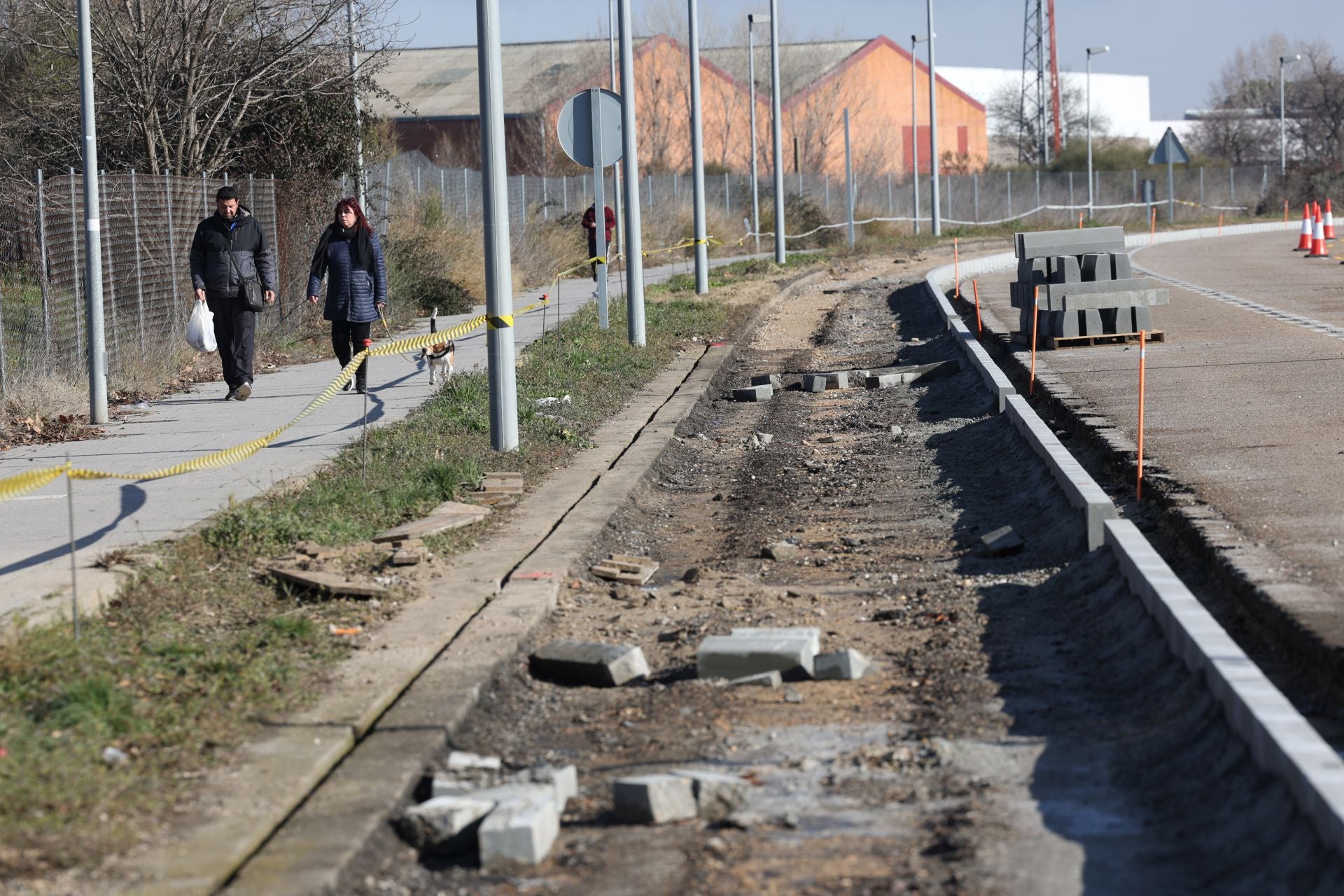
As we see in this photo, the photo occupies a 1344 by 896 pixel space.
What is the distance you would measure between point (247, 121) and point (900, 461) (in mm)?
12340

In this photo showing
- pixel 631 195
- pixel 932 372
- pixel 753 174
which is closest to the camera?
pixel 932 372

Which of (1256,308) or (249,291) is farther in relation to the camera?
(1256,308)

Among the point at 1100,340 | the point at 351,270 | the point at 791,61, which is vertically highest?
the point at 791,61

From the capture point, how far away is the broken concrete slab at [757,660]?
608cm

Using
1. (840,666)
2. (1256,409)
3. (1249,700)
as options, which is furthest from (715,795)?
(1256,409)

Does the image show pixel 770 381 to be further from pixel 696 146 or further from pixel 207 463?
pixel 696 146

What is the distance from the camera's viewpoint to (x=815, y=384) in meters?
16.0

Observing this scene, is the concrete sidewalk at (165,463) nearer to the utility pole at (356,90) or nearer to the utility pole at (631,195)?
the utility pole at (631,195)

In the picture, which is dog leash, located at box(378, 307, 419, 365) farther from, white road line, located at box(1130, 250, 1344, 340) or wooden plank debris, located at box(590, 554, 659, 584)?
white road line, located at box(1130, 250, 1344, 340)

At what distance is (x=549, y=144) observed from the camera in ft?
181

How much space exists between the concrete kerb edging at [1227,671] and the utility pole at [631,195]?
899cm

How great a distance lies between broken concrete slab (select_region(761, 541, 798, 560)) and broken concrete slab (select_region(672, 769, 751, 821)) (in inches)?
145

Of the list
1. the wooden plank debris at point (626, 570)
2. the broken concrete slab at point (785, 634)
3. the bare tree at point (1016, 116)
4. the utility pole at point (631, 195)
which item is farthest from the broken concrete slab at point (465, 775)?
the bare tree at point (1016, 116)

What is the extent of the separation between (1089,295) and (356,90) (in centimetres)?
1074
